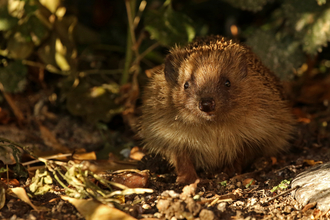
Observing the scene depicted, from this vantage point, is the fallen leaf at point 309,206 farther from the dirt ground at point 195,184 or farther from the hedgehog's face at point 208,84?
the hedgehog's face at point 208,84

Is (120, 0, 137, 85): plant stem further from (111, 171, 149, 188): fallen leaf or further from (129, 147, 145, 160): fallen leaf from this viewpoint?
(111, 171, 149, 188): fallen leaf

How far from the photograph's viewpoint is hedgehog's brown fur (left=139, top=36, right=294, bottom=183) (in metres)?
2.73

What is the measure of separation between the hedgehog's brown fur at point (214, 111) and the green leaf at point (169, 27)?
325mm

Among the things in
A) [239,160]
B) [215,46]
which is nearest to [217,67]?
[215,46]

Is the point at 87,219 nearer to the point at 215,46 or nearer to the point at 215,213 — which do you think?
the point at 215,213

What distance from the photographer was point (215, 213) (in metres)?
2.12

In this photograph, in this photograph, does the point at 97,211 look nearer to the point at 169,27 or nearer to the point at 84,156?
the point at 84,156

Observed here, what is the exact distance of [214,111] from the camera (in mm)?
2580

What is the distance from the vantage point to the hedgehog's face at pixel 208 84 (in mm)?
2637

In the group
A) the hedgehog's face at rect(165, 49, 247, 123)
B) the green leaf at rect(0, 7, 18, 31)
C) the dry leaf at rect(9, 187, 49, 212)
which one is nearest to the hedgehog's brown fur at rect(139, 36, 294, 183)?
the hedgehog's face at rect(165, 49, 247, 123)

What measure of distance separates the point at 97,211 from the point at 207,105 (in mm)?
981

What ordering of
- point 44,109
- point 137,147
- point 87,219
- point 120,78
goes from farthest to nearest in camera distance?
point 120,78 < point 44,109 < point 137,147 < point 87,219

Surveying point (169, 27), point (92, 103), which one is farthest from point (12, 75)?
point (169, 27)

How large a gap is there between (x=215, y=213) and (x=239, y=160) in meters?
1.05
